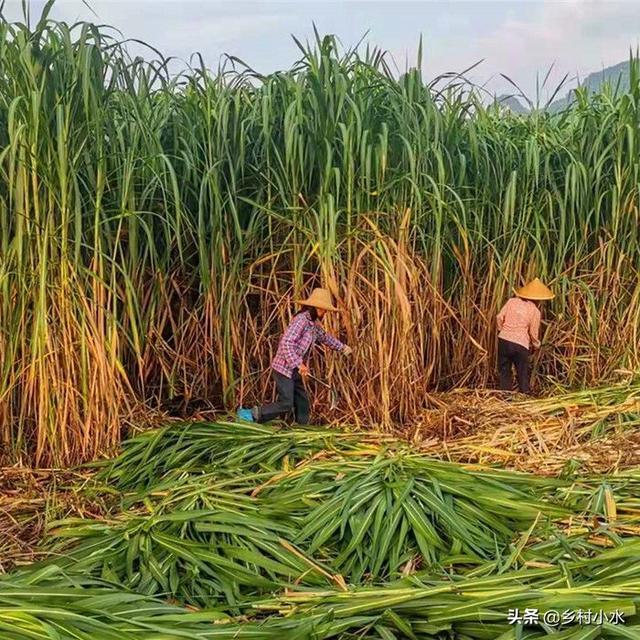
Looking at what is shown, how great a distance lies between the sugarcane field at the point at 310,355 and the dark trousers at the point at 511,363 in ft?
0.06

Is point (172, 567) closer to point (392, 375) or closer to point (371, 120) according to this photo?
point (392, 375)

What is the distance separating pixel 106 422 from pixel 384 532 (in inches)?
55.0

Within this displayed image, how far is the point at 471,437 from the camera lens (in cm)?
315

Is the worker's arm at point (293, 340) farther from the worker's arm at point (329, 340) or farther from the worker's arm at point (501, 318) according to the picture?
the worker's arm at point (501, 318)

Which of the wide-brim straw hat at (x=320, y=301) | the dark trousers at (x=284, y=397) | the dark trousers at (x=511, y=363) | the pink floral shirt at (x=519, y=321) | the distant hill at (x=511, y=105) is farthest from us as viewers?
the distant hill at (x=511, y=105)

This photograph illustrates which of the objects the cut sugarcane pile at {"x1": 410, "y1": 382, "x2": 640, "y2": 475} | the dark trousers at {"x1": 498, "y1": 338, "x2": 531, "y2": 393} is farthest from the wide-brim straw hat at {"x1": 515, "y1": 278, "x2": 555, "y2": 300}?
the cut sugarcane pile at {"x1": 410, "y1": 382, "x2": 640, "y2": 475}

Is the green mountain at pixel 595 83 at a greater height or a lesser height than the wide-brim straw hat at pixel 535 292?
greater

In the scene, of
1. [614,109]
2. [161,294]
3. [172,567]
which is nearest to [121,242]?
[161,294]

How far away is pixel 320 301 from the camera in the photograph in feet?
10.7

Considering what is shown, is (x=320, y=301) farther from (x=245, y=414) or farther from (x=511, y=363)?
(x=511, y=363)

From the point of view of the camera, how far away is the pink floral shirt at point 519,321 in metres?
3.83

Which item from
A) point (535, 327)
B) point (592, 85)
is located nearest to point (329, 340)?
point (535, 327)

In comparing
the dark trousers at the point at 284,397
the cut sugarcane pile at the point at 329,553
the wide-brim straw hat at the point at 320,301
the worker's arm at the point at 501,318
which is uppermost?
the wide-brim straw hat at the point at 320,301

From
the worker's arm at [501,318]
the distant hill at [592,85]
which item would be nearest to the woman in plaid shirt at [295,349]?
the worker's arm at [501,318]
